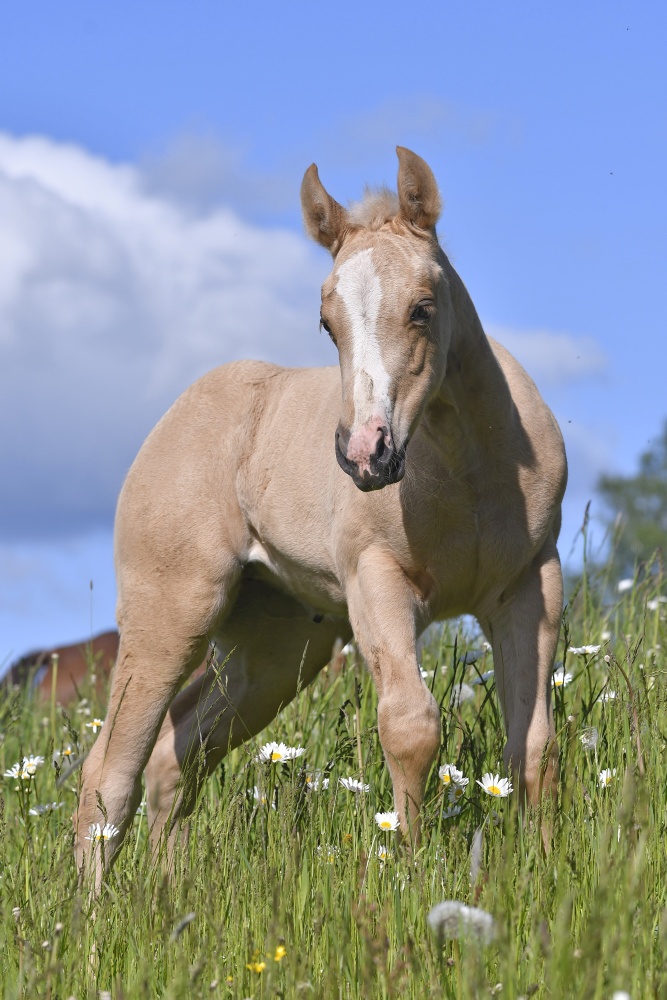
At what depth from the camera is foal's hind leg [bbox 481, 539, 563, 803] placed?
399 cm

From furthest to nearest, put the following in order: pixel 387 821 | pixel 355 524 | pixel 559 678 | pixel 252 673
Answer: pixel 252 673 → pixel 559 678 → pixel 355 524 → pixel 387 821

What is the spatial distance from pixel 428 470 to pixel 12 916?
2035mm

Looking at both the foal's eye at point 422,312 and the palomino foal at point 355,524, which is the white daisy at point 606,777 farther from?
the foal's eye at point 422,312

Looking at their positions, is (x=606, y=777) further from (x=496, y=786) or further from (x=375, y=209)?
(x=375, y=209)

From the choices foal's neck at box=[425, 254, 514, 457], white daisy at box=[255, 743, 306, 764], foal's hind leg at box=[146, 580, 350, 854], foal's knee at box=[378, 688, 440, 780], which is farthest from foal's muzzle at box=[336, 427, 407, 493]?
foal's hind leg at box=[146, 580, 350, 854]

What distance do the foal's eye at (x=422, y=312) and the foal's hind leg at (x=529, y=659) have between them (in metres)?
1.05

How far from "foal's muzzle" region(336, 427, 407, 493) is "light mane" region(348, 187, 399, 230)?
962mm

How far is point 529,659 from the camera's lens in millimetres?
4113

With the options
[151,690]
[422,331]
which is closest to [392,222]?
[422,331]

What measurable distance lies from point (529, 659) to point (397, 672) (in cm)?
54

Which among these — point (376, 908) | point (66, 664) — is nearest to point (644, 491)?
point (66, 664)

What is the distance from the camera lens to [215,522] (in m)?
5.06

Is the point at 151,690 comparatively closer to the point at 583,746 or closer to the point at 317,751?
the point at 317,751

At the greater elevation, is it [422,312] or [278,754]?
[422,312]
